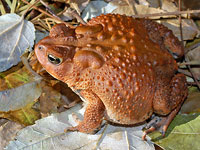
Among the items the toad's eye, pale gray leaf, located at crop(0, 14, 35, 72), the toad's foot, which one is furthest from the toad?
pale gray leaf, located at crop(0, 14, 35, 72)

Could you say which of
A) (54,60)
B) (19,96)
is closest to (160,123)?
→ (54,60)

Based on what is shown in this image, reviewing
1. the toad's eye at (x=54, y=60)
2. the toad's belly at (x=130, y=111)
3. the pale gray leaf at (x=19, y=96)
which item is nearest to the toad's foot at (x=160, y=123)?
the toad's belly at (x=130, y=111)

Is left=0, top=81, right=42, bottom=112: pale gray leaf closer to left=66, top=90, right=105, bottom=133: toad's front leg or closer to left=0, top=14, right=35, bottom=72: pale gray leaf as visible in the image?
left=0, top=14, right=35, bottom=72: pale gray leaf

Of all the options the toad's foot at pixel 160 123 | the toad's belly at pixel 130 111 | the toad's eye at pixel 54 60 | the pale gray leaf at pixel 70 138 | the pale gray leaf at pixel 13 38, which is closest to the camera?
the toad's eye at pixel 54 60

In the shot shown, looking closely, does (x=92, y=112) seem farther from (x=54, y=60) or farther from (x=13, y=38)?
(x=13, y=38)

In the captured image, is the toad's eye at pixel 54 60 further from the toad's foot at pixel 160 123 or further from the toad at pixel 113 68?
the toad's foot at pixel 160 123
